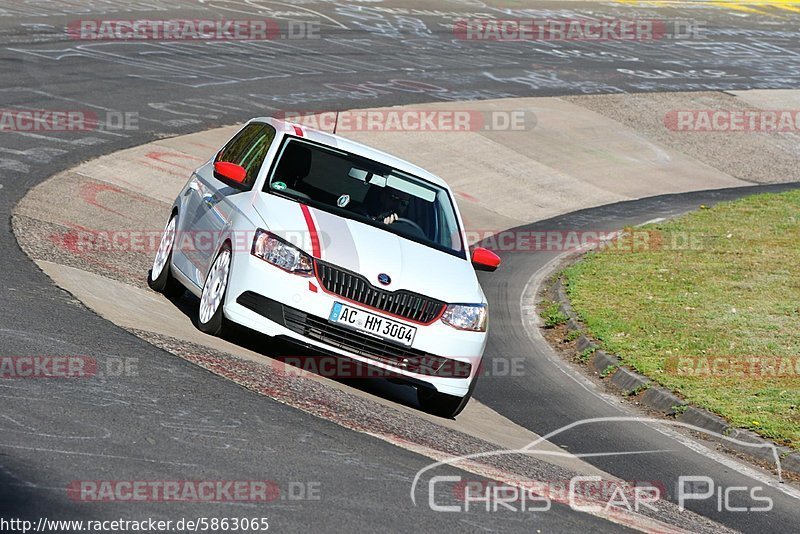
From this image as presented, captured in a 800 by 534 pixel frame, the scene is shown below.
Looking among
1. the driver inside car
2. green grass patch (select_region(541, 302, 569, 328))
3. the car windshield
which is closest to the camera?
the car windshield

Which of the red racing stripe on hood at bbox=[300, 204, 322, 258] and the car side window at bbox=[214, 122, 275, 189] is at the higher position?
the car side window at bbox=[214, 122, 275, 189]

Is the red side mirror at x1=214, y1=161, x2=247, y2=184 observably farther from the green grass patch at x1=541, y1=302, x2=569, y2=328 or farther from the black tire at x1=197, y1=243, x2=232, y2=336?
the green grass patch at x1=541, y1=302, x2=569, y2=328

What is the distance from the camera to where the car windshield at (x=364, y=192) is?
9.76 m

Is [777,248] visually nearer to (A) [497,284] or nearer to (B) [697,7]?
(A) [497,284]

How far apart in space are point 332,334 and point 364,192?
5.48 ft

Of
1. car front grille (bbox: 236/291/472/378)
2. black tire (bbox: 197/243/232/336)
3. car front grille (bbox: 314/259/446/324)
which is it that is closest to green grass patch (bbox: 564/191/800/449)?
car front grille (bbox: 236/291/472/378)

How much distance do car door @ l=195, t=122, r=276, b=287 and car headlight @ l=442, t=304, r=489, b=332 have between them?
188cm

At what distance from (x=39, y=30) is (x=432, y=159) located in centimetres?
1034

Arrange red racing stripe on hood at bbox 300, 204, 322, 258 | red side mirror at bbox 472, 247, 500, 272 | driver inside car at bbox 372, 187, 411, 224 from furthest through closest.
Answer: red side mirror at bbox 472, 247, 500, 272
driver inside car at bbox 372, 187, 411, 224
red racing stripe on hood at bbox 300, 204, 322, 258

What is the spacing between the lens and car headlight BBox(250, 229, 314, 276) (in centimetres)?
873

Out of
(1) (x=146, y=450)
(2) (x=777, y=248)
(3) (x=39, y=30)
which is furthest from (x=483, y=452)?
(3) (x=39, y=30)

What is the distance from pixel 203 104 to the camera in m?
24.3

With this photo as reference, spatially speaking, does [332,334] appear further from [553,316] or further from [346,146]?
[553,316]

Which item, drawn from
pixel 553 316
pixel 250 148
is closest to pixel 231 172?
pixel 250 148
